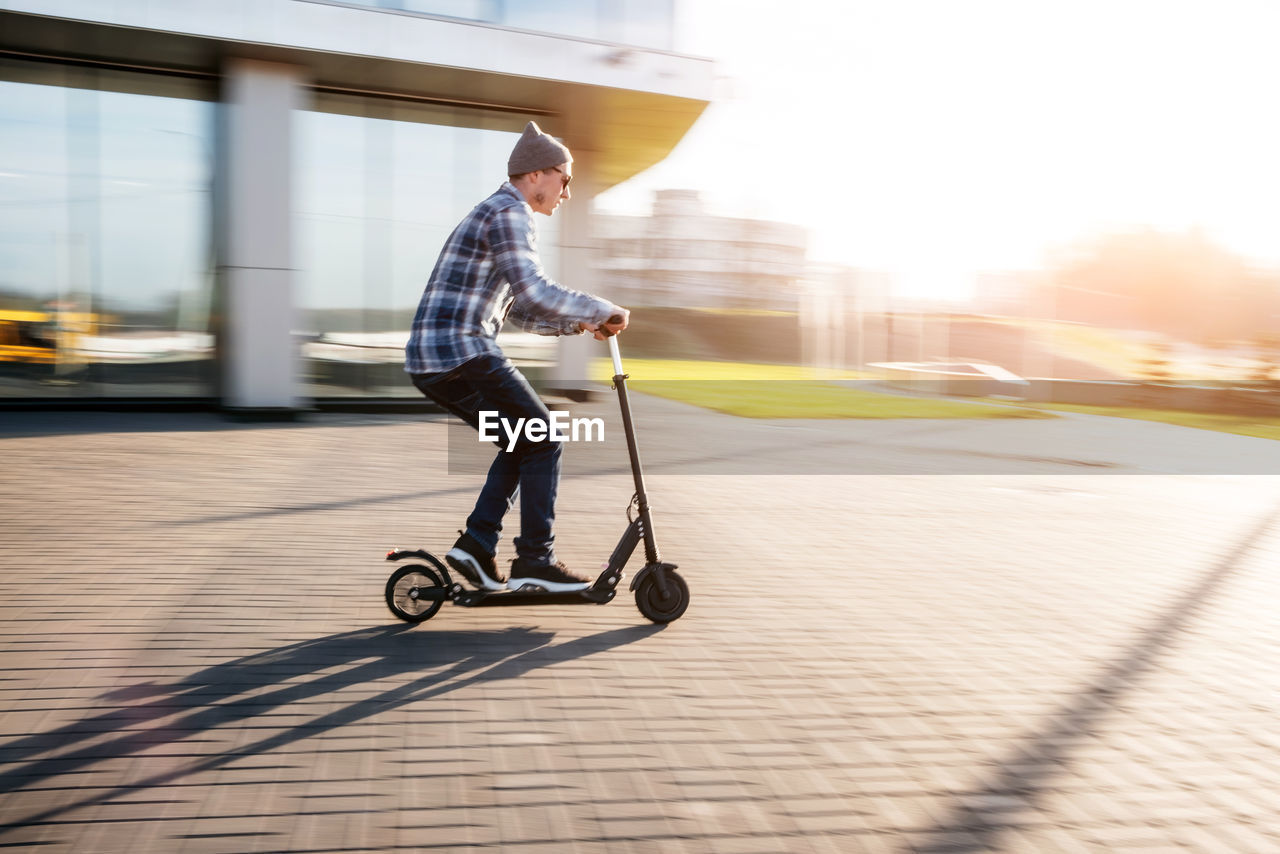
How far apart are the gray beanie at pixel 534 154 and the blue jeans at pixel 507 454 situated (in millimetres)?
796

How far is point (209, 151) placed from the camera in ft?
45.4

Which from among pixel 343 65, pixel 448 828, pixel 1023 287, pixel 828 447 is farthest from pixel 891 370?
pixel 448 828

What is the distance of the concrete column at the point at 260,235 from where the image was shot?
13055 millimetres

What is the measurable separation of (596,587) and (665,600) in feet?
1.09

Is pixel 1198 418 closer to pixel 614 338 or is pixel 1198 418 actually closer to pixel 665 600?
pixel 665 600

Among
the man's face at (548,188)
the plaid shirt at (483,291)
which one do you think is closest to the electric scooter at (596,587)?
the plaid shirt at (483,291)

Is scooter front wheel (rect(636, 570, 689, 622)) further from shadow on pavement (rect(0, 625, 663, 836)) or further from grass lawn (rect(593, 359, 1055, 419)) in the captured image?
grass lawn (rect(593, 359, 1055, 419))

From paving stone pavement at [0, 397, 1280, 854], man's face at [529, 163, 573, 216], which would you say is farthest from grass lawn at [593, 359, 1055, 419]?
man's face at [529, 163, 573, 216]

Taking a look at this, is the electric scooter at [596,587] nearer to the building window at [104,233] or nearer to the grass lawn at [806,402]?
the building window at [104,233]

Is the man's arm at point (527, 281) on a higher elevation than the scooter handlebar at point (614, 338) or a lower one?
higher

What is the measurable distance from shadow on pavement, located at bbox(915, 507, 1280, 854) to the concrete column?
35.7 ft

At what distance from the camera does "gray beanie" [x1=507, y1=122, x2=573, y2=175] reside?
14.3 ft

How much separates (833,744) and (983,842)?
70 cm

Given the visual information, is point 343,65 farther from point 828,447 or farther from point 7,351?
point 828,447
